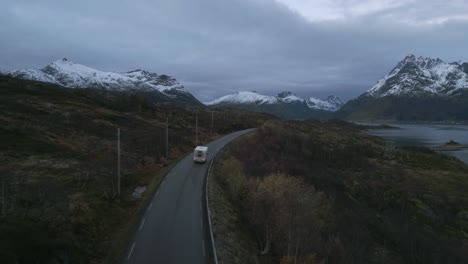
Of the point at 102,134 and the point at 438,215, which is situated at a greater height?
the point at 102,134

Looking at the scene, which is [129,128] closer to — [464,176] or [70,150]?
[70,150]

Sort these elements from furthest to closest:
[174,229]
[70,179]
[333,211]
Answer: [333,211], [70,179], [174,229]

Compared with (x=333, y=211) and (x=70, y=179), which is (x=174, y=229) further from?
(x=333, y=211)

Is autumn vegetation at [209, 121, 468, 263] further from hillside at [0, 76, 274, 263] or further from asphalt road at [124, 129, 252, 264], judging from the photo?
hillside at [0, 76, 274, 263]

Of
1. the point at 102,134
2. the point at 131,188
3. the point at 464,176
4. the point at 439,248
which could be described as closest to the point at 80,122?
the point at 102,134

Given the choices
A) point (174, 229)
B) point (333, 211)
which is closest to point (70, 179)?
point (174, 229)

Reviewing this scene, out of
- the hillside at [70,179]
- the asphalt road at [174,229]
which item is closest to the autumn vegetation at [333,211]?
the asphalt road at [174,229]
